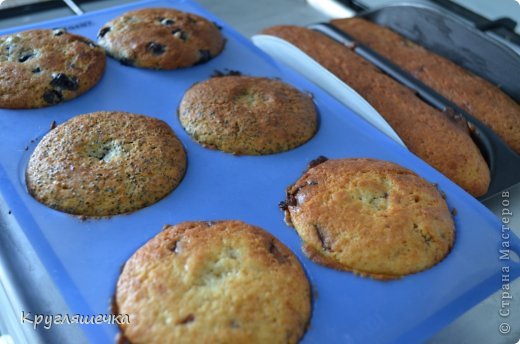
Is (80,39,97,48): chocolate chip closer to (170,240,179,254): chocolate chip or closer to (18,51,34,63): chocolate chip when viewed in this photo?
(18,51,34,63): chocolate chip

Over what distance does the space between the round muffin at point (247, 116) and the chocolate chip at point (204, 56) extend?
157mm

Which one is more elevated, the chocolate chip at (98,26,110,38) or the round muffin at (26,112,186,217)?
the chocolate chip at (98,26,110,38)

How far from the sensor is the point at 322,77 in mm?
1715

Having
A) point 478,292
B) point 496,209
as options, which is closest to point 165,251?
point 478,292

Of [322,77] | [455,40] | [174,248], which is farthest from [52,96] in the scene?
[455,40]

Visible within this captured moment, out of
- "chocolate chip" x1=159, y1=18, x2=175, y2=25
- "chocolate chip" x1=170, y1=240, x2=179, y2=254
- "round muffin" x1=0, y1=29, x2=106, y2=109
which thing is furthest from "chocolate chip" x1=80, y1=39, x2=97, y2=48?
"chocolate chip" x1=170, y1=240, x2=179, y2=254

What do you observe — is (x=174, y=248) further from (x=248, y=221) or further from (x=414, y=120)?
(x=414, y=120)

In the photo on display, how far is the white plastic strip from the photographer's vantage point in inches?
61.7

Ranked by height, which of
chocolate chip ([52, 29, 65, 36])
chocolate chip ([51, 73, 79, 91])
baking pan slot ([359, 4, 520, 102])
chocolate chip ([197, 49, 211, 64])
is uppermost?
baking pan slot ([359, 4, 520, 102])

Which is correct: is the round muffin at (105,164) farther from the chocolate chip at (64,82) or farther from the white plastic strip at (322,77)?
the white plastic strip at (322,77)

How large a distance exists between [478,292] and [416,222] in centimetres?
19

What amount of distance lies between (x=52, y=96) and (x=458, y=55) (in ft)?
4.93

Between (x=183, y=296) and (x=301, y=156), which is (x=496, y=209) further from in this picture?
(x=183, y=296)

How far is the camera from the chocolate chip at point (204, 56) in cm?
174
